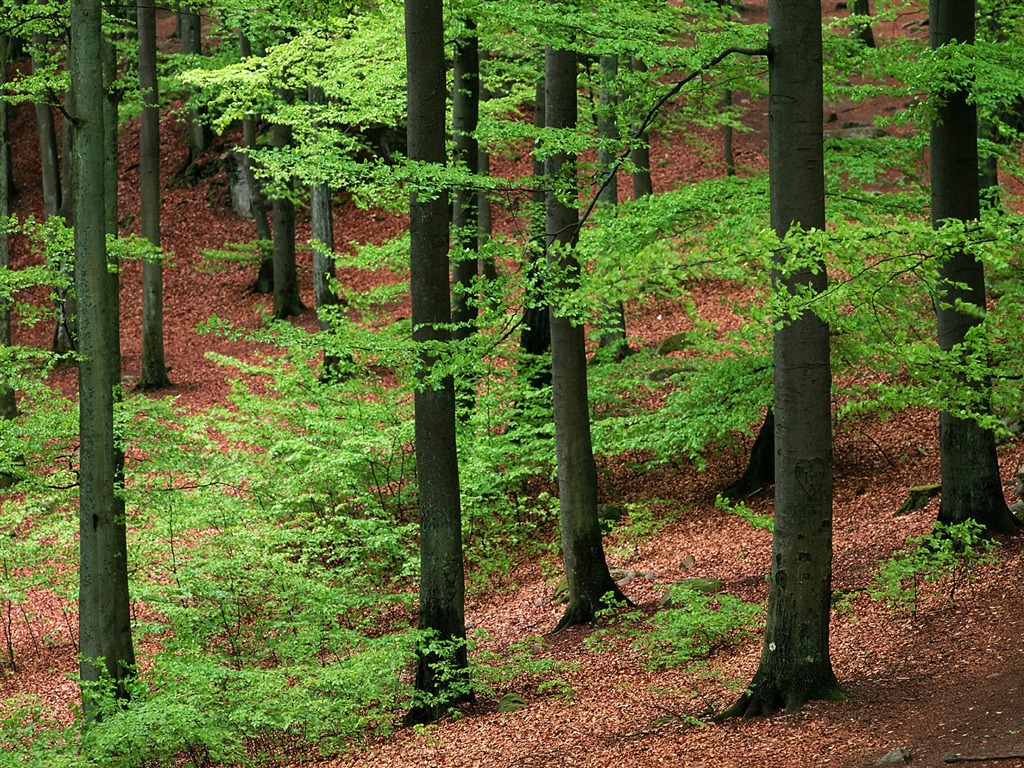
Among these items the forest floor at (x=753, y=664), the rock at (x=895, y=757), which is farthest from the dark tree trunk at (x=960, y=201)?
the rock at (x=895, y=757)

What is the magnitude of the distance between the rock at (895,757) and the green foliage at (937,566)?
238 centimetres

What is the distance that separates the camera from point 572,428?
977 cm

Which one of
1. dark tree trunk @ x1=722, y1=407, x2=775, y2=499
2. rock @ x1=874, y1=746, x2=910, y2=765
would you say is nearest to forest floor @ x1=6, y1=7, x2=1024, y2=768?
rock @ x1=874, y1=746, x2=910, y2=765

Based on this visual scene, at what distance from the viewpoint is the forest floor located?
5.98 metres

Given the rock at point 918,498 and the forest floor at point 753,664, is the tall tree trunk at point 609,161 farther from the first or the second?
the rock at point 918,498

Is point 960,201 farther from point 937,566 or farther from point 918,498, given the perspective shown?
point 918,498

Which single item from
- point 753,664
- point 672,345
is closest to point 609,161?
point 753,664

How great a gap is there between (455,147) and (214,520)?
507 centimetres

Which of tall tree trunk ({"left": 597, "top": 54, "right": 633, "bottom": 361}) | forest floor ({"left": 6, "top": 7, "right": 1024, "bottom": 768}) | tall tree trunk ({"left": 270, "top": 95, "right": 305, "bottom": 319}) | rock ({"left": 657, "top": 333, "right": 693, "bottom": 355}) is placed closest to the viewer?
forest floor ({"left": 6, "top": 7, "right": 1024, "bottom": 768})

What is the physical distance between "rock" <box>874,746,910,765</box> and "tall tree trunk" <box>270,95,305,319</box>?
18.8 meters

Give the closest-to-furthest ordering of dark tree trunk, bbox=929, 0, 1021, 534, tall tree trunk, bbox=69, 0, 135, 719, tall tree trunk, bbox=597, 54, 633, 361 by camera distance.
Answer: tall tree trunk, bbox=69, 0, 135, 719
dark tree trunk, bbox=929, 0, 1021, 534
tall tree trunk, bbox=597, 54, 633, 361

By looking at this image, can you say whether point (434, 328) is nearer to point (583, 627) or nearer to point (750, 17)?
point (583, 627)

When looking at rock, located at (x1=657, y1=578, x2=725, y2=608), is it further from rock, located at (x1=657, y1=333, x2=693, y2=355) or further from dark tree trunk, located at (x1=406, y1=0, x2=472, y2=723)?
rock, located at (x1=657, y1=333, x2=693, y2=355)

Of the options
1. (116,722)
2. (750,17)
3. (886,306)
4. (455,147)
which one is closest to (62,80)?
(455,147)
